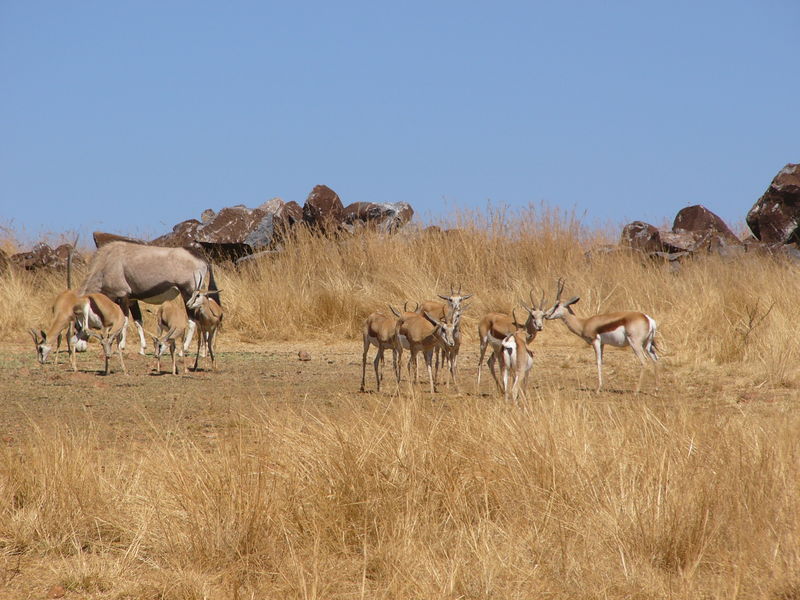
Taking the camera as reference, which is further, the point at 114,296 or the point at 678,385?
the point at 114,296

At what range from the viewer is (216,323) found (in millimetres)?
12586

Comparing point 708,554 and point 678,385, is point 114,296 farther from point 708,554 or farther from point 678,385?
point 708,554

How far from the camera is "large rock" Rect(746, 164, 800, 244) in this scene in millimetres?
19250

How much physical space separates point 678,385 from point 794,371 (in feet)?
4.11

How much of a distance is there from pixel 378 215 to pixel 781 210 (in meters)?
7.99

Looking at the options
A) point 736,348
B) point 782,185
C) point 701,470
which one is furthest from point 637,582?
point 782,185

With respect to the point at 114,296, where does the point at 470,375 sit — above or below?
below

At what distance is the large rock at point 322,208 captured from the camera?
20.9 meters

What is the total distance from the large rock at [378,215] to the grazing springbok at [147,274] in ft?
19.4

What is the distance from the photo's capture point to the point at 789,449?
18.4 feet

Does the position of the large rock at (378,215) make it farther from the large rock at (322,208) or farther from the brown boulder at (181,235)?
the brown boulder at (181,235)

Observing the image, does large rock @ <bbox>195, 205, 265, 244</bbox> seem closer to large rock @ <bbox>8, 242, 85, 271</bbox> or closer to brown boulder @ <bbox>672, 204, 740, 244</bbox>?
large rock @ <bbox>8, 242, 85, 271</bbox>

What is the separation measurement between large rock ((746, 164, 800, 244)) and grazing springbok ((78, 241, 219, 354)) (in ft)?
36.0

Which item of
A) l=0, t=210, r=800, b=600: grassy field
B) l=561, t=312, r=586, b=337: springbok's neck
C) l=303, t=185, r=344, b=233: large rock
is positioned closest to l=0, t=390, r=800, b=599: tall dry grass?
l=0, t=210, r=800, b=600: grassy field
